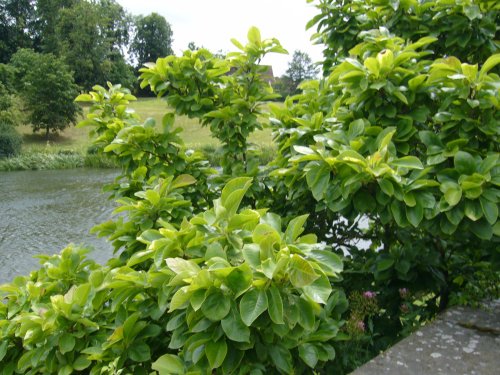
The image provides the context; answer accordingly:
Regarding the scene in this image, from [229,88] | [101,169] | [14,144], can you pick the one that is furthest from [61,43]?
[229,88]

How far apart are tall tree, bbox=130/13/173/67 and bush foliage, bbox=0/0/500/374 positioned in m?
68.9

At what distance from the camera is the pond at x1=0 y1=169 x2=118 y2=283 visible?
8.15m

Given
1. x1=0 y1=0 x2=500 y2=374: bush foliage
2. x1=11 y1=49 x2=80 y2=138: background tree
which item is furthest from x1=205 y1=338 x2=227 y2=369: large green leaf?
x1=11 y1=49 x2=80 y2=138: background tree

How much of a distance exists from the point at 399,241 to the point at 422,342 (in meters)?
0.87

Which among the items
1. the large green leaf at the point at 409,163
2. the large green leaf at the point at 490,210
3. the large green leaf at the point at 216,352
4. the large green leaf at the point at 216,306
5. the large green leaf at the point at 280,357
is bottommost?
the large green leaf at the point at 280,357

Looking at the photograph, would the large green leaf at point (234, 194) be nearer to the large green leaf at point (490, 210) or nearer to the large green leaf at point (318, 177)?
the large green leaf at point (318, 177)

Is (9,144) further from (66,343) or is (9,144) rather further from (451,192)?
(451,192)

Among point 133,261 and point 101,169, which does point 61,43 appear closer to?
point 101,169

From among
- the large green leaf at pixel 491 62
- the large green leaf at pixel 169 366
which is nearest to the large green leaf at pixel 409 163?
the large green leaf at pixel 491 62

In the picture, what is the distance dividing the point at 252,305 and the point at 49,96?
36.4m

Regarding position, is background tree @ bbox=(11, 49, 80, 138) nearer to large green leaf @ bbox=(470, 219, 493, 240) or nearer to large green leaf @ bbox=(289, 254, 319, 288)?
large green leaf @ bbox=(470, 219, 493, 240)

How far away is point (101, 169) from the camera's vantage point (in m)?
21.9

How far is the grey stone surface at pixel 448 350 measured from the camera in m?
1.48

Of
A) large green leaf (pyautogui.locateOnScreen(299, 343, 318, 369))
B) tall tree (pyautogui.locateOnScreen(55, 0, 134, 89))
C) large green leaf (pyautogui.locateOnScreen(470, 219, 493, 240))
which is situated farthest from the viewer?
tall tree (pyautogui.locateOnScreen(55, 0, 134, 89))
